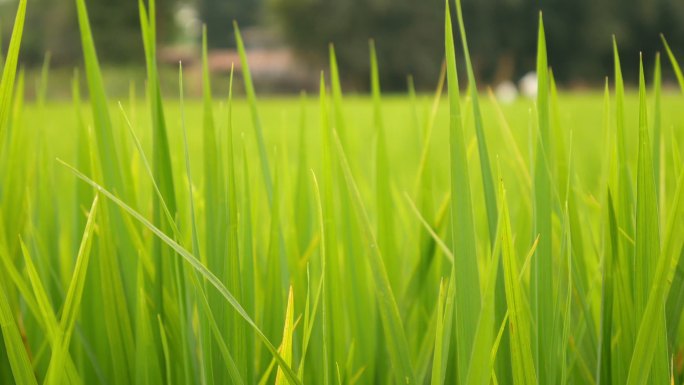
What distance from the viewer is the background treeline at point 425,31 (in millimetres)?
17375

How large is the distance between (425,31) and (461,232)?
19070mm

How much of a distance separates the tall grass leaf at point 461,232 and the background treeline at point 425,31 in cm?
1747

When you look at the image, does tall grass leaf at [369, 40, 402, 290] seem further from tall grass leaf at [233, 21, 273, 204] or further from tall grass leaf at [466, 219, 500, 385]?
tall grass leaf at [466, 219, 500, 385]

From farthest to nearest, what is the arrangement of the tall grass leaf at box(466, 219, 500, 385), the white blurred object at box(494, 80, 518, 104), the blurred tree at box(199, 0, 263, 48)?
the blurred tree at box(199, 0, 263, 48)
the white blurred object at box(494, 80, 518, 104)
the tall grass leaf at box(466, 219, 500, 385)

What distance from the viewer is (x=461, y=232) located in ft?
1.01

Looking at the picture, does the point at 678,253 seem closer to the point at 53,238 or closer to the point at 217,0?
the point at 53,238

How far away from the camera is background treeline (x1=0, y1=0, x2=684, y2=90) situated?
17.4 m

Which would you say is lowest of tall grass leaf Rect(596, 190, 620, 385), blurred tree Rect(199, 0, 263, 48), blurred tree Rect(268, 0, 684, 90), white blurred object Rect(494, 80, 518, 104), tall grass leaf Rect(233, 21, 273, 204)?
white blurred object Rect(494, 80, 518, 104)

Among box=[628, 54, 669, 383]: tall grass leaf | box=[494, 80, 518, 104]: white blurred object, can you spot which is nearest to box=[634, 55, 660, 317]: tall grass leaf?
box=[628, 54, 669, 383]: tall grass leaf

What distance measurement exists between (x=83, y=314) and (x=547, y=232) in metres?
0.29

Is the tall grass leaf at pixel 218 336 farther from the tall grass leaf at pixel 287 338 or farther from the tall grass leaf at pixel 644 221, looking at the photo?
the tall grass leaf at pixel 644 221

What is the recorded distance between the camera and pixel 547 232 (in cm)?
36

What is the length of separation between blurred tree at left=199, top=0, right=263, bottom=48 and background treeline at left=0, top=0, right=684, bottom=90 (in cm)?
958

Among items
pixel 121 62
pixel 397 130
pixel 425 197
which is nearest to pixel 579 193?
pixel 425 197
